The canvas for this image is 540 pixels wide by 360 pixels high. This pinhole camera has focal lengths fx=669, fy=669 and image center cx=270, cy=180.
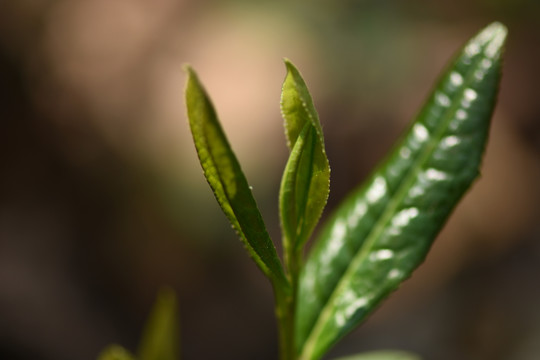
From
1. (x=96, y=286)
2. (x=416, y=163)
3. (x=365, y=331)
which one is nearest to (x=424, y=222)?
(x=416, y=163)

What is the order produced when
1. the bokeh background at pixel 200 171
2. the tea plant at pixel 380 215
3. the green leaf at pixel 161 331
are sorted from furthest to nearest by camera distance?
the bokeh background at pixel 200 171 → the green leaf at pixel 161 331 → the tea plant at pixel 380 215

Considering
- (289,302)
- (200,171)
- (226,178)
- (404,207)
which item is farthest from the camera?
(200,171)

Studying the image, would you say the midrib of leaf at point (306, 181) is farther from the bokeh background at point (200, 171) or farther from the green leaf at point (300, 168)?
the bokeh background at point (200, 171)

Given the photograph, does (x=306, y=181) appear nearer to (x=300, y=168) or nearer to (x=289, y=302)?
(x=300, y=168)

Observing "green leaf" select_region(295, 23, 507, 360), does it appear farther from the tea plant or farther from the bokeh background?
the bokeh background

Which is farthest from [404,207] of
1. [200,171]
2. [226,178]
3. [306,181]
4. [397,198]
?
[200,171]

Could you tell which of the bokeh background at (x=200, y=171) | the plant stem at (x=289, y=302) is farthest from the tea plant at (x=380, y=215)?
the bokeh background at (x=200, y=171)

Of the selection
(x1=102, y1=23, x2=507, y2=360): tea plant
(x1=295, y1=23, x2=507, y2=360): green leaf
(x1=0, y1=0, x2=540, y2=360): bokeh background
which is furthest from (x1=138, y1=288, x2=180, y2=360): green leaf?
(x1=0, y1=0, x2=540, y2=360): bokeh background
